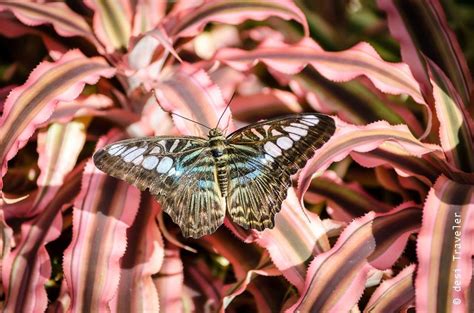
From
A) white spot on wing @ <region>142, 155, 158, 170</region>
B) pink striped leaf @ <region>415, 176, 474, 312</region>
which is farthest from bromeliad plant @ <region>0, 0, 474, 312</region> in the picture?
white spot on wing @ <region>142, 155, 158, 170</region>

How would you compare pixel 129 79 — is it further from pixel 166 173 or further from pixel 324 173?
pixel 324 173

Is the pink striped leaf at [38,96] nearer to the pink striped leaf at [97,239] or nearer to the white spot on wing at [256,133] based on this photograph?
the pink striped leaf at [97,239]

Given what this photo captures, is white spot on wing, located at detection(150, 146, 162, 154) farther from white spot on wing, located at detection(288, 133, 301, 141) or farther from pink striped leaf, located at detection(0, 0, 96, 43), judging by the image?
pink striped leaf, located at detection(0, 0, 96, 43)

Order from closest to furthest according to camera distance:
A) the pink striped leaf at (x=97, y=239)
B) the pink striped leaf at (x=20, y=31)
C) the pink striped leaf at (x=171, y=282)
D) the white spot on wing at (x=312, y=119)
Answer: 1. the white spot on wing at (x=312, y=119)
2. the pink striped leaf at (x=97, y=239)
3. the pink striped leaf at (x=171, y=282)
4. the pink striped leaf at (x=20, y=31)

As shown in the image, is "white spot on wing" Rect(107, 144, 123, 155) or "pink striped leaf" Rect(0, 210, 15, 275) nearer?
"white spot on wing" Rect(107, 144, 123, 155)

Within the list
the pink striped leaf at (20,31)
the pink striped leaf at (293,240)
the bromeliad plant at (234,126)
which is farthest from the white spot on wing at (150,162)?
the pink striped leaf at (20,31)

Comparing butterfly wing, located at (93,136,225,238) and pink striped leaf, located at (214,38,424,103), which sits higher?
pink striped leaf, located at (214,38,424,103)

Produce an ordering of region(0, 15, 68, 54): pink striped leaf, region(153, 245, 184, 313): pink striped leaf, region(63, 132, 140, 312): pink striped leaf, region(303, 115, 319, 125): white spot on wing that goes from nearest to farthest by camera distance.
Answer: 1. region(303, 115, 319, 125): white spot on wing
2. region(63, 132, 140, 312): pink striped leaf
3. region(153, 245, 184, 313): pink striped leaf
4. region(0, 15, 68, 54): pink striped leaf
